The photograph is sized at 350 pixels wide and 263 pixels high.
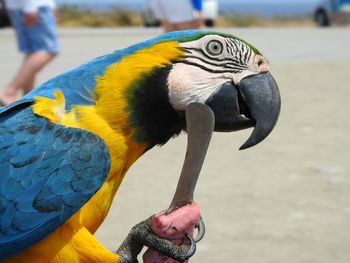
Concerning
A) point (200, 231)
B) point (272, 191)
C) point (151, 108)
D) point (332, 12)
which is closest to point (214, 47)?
point (151, 108)

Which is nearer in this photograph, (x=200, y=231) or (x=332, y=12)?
(x=200, y=231)

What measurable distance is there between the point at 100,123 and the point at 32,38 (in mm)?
3930

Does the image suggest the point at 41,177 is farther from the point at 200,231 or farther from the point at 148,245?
the point at 200,231

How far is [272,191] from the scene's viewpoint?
4391 millimetres

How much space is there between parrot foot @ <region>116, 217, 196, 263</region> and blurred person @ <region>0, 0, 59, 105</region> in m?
3.79

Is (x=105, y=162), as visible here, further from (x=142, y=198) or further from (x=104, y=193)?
(x=142, y=198)

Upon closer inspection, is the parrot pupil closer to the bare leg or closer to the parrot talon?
the parrot talon

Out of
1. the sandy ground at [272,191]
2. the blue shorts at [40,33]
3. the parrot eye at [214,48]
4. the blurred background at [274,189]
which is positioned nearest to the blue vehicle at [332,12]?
the blurred background at [274,189]

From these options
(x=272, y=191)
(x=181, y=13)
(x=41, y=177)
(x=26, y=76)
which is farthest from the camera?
(x=26, y=76)

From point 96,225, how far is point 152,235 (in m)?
0.17

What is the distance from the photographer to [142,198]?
4258 millimetres

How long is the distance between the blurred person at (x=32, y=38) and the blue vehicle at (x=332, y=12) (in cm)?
1512

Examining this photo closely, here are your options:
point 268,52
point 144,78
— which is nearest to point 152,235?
point 144,78

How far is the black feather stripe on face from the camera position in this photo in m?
2.03
